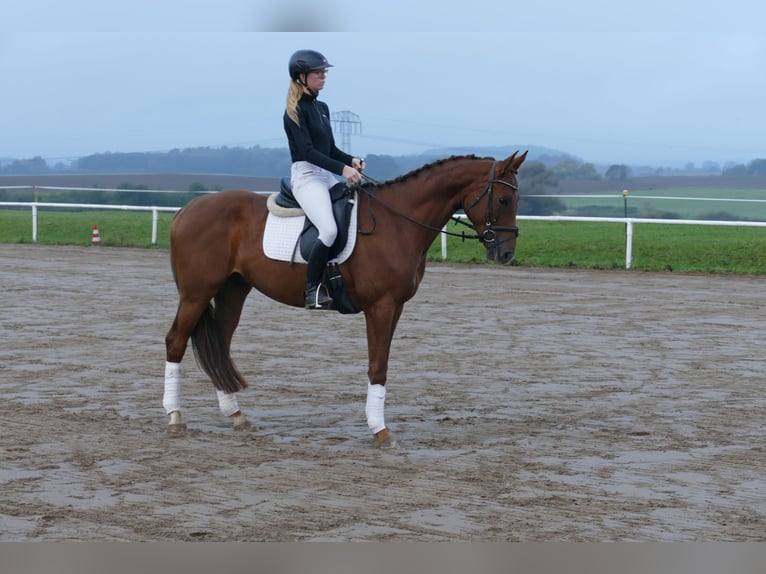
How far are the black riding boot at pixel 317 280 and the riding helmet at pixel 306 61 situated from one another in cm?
119

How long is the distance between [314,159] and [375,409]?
1784 millimetres

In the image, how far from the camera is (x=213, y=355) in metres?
8.28

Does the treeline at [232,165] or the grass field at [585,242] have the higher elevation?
the treeline at [232,165]

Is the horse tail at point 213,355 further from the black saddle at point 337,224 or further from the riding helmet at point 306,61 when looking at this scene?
the riding helmet at point 306,61

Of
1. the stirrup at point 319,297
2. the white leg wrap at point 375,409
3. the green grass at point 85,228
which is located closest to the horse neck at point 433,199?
the stirrup at point 319,297

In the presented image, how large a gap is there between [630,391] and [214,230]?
394 cm

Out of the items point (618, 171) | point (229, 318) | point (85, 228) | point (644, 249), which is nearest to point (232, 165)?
point (85, 228)

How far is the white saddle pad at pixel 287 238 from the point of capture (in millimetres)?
7906

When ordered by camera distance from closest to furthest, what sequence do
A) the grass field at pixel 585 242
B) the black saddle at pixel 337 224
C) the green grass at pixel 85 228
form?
1. the black saddle at pixel 337 224
2. the grass field at pixel 585 242
3. the green grass at pixel 85 228

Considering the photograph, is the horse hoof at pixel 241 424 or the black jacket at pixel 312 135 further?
the horse hoof at pixel 241 424

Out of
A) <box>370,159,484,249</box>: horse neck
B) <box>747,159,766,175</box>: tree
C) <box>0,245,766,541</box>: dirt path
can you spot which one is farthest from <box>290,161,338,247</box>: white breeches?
<box>747,159,766,175</box>: tree

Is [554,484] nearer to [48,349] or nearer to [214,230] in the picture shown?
[214,230]

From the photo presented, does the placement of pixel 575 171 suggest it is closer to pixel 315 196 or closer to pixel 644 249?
pixel 644 249

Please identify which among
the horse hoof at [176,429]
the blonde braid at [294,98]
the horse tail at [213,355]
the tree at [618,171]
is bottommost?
the horse hoof at [176,429]
